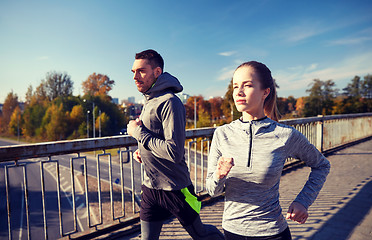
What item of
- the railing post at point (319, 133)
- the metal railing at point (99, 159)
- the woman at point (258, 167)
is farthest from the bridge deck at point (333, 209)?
the woman at point (258, 167)

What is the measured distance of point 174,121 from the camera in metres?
1.77

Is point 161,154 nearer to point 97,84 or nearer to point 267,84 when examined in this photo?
point 267,84

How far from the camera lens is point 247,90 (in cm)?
140

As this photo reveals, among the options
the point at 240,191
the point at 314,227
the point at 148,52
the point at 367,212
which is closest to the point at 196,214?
the point at 240,191

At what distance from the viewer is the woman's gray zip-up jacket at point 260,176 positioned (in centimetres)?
135

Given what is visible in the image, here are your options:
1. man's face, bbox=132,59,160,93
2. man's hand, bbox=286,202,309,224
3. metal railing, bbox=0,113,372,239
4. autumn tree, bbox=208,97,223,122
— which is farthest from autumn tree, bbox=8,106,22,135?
man's hand, bbox=286,202,309,224

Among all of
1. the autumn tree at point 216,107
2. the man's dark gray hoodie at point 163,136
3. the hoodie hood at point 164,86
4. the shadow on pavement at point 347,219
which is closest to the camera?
the man's dark gray hoodie at point 163,136

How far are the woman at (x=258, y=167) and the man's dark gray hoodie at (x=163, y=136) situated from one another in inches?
17.3

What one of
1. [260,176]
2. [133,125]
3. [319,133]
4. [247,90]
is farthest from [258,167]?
[319,133]

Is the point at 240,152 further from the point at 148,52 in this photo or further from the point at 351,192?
the point at 351,192

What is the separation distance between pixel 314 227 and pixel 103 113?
4103 cm

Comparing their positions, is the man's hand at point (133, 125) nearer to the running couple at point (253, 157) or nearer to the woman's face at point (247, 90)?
the running couple at point (253, 157)

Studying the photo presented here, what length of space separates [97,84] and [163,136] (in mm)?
65053

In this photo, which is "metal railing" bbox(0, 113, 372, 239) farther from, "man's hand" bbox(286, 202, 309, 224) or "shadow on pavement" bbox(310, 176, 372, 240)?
"shadow on pavement" bbox(310, 176, 372, 240)
